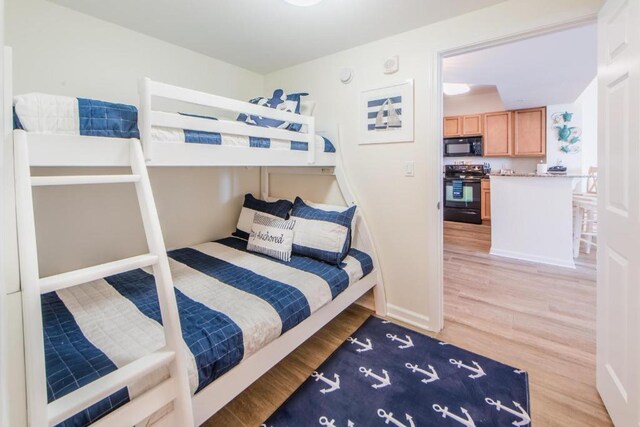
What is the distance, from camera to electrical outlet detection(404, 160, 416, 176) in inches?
→ 86.3

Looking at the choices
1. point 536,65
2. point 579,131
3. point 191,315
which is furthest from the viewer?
point 579,131

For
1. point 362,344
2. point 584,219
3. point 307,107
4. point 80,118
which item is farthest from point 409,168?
point 584,219

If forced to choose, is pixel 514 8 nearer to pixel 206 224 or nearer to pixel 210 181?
pixel 210 181

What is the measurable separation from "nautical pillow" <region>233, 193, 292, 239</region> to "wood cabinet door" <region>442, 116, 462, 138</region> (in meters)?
4.84

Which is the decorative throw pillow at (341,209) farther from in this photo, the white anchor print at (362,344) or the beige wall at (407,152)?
the white anchor print at (362,344)

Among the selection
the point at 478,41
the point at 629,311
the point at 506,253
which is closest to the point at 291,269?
the point at 629,311

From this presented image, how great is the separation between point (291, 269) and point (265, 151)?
78cm

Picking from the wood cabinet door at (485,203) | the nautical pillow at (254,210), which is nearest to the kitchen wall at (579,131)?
the wood cabinet door at (485,203)

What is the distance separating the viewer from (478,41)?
1.88 meters

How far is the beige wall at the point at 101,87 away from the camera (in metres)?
1.80

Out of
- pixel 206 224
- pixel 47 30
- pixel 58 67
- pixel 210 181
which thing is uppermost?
pixel 47 30

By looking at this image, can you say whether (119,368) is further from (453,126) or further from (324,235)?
(453,126)

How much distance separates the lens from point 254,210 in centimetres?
276

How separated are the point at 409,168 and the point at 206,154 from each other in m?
1.39
